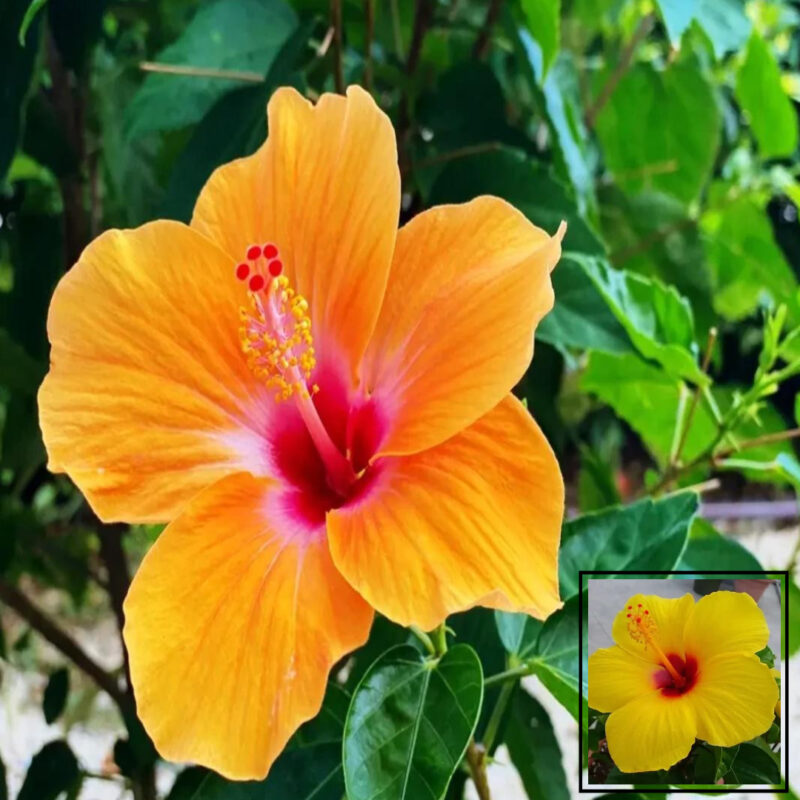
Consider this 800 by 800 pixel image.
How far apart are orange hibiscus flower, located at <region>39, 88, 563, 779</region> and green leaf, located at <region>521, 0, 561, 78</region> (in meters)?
0.15

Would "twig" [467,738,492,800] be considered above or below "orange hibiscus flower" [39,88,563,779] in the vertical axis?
below

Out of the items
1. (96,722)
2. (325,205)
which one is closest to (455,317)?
(325,205)

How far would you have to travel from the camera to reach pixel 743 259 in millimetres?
792

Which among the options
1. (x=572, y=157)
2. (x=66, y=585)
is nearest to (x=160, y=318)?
(x=572, y=157)

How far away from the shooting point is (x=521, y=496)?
30 centimetres

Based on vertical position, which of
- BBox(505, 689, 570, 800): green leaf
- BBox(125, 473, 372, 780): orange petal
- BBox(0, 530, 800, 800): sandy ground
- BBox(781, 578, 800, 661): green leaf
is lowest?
BBox(0, 530, 800, 800): sandy ground

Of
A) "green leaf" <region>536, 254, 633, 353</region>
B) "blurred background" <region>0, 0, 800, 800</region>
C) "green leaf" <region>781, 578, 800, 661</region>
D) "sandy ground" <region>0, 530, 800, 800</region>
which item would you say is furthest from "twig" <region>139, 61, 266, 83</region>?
"sandy ground" <region>0, 530, 800, 800</region>

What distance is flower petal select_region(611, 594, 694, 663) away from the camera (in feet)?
1.24

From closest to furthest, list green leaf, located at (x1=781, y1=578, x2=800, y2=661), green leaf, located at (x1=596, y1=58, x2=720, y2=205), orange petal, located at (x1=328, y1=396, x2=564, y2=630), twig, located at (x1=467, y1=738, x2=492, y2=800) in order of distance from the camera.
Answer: orange petal, located at (x1=328, y1=396, x2=564, y2=630)
twig, located at (x1=467, y1=738, x2=492, y2=800)
green leaf, located at (x1=781, y1=578, x2=800, y2=661)
green leaf, located at (x1=596, y1=58, x2=720, y2=205)

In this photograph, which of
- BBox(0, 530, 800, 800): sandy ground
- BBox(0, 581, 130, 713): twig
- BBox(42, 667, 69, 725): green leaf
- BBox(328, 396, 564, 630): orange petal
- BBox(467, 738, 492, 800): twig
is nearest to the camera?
BBox(328, 396, 564, 630): orange petal

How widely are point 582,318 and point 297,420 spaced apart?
0.74ft

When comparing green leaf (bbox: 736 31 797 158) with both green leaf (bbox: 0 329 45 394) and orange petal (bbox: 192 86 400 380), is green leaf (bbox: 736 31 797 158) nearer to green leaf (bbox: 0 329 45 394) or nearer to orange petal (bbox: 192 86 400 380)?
orange petal (bbox: 192 86 400 380)

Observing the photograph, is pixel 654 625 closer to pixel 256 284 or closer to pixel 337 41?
pixel 256 284

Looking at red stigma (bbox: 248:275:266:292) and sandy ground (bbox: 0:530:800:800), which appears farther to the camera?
sandy ground (bbox: 0:530:800:800)
